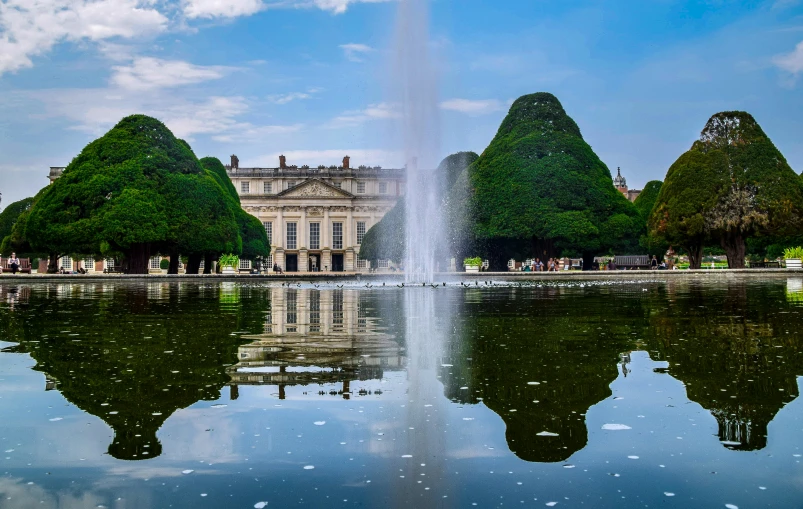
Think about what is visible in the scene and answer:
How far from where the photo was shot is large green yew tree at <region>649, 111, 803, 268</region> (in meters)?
39.8

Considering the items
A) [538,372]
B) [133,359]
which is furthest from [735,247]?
[133,359]

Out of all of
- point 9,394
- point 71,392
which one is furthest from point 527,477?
point 9,394

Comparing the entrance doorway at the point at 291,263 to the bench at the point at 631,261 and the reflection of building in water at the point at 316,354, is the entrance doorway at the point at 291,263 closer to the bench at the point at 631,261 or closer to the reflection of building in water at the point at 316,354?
the bench at the point at 631,261

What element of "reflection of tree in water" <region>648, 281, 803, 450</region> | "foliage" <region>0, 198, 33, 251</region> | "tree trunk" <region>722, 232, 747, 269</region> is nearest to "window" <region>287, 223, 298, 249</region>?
"foliage" <region>0, 198, 33, 251</region>

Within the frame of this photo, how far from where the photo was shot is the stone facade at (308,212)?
85.8m

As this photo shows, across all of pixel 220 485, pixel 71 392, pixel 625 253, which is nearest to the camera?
pixel 220 485

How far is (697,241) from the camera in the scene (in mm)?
43031

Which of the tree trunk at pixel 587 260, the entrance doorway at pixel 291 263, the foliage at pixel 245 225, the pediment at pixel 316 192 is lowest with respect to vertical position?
the tree trunk at pixel 587 260

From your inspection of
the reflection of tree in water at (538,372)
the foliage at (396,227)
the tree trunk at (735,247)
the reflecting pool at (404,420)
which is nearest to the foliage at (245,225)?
the foliage at (396,227)

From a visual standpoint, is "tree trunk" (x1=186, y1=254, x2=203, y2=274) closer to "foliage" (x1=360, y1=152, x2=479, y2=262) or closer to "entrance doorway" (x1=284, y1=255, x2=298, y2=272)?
"foliage" (x1=360, y1=152, x2=479, y2=262)

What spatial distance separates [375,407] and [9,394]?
2678 mm

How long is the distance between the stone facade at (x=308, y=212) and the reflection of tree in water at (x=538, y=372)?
75447 mm

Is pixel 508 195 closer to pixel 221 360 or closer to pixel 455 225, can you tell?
pixel 455 225

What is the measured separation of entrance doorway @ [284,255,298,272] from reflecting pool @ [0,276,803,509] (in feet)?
260
